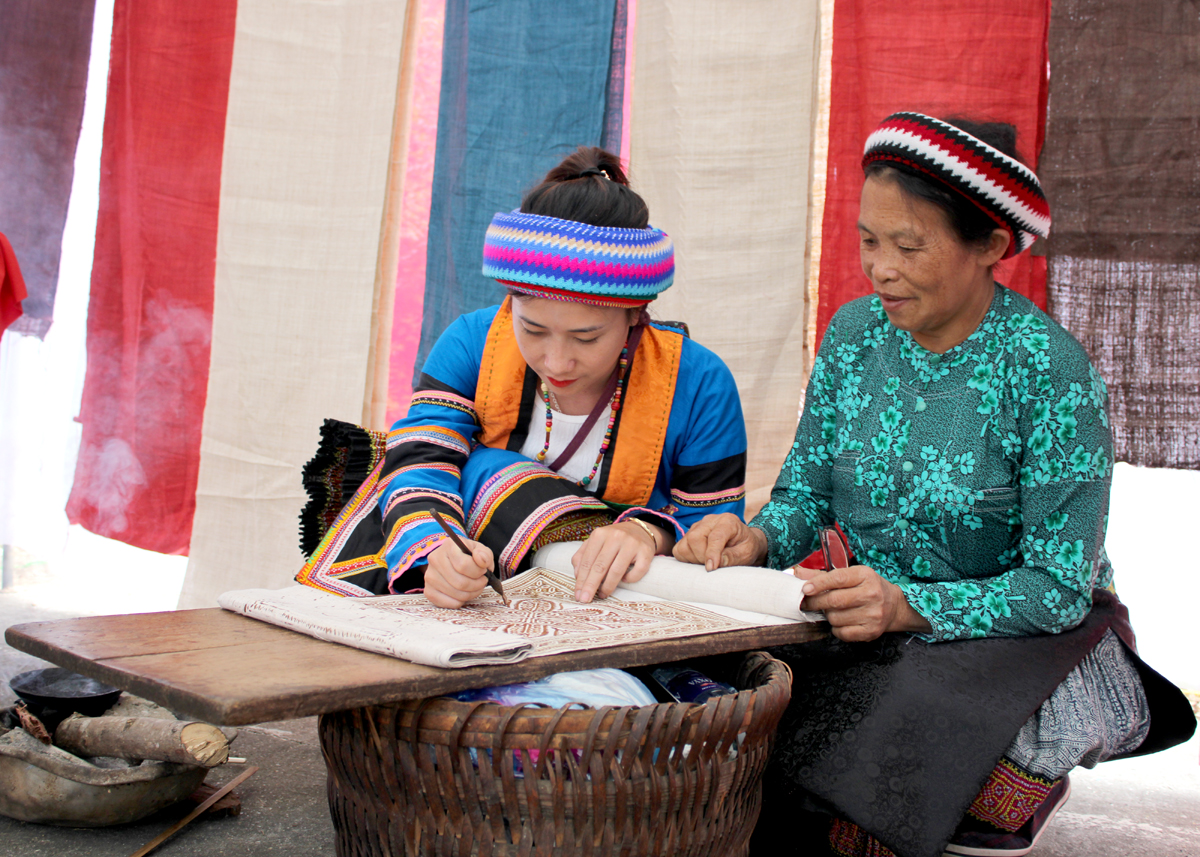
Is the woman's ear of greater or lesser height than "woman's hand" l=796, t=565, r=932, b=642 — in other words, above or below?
above

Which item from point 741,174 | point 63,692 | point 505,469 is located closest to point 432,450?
point 505,469

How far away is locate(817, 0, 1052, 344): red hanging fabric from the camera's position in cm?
275

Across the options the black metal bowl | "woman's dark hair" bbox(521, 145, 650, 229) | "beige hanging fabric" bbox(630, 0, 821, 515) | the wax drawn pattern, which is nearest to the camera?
the wax drawn pattern

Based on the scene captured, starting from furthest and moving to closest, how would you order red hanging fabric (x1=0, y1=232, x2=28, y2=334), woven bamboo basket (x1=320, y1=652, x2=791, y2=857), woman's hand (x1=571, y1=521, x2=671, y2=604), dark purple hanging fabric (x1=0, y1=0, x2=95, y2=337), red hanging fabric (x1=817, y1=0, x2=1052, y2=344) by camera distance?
dark purple hanging fabric (x1=0, y1=0, x2=95, y2=337) < red hanging fabric (x1=0, y1=232, x2=28, y2=334) < red hanging fabric (x1=817, y1=0, x2=1052, y2=344) < woman's hand (x1=571, y1=521, x2=671, y2=604) < woven bamboo basket (x1=320, y1=652, x2=791, y2=857)

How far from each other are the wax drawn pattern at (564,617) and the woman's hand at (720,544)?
15 centimetres

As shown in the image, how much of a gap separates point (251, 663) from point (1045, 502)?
4.35ft

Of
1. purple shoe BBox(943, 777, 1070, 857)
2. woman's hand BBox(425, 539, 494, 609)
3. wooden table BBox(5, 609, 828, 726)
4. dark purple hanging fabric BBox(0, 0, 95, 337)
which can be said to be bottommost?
purple shoe BBox(943, 777, 1070, 857)

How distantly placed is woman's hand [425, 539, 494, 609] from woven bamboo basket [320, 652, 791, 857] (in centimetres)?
31

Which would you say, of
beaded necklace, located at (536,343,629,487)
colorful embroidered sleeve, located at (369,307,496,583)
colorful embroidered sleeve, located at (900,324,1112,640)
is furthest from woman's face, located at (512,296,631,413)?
colorful embroidered sleeve, located at (900,324,1112,640)

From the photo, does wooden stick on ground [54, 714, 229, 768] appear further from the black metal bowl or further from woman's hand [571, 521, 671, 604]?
woman's hand [571, 521, 671, 604]

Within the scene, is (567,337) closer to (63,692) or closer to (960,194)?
(960,194)

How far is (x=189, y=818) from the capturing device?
206cm

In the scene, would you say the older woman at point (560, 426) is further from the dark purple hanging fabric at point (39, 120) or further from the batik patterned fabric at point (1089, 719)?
the dark purple hanging fabric at point (39, 120)

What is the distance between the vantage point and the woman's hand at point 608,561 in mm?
1735
